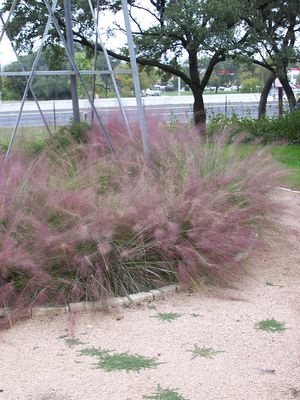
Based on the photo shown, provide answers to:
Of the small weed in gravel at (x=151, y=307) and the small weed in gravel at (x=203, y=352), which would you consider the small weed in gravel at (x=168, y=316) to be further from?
the small weed in gravel at (x=203, y=352)

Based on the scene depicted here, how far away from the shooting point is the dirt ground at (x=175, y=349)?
347cm

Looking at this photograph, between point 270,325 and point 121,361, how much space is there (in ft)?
3.71

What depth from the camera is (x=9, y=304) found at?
15.0ft

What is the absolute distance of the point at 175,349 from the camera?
4.01 meters

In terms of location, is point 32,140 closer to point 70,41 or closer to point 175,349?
point 70,41

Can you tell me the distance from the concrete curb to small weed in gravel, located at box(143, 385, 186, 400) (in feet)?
4.17

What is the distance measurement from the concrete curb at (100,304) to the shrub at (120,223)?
0.22 ft

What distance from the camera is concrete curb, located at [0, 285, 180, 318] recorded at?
456cm

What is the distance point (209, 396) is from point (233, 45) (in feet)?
42.6

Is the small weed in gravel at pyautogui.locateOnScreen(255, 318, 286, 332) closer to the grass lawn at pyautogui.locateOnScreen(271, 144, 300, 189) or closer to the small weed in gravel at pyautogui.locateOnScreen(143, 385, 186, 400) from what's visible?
the small weed in gravel at pyautogui.locateOnScreen(143, 385, 186, 400)

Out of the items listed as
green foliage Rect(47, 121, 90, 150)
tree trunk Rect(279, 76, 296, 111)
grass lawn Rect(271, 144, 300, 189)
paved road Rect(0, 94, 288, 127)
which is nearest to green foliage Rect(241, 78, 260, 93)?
paved road Rect(0, 94, 288, 127)

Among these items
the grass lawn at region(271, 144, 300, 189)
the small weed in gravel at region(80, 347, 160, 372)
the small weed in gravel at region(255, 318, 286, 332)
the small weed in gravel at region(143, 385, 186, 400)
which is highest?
the grass lawn at region(271, 144, 300, 189)

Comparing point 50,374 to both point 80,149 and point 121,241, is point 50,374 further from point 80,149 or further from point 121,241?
point 80,149

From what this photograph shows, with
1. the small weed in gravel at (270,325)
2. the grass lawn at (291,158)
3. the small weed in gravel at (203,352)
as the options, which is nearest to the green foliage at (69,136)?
the grass lawn at (291,158)
